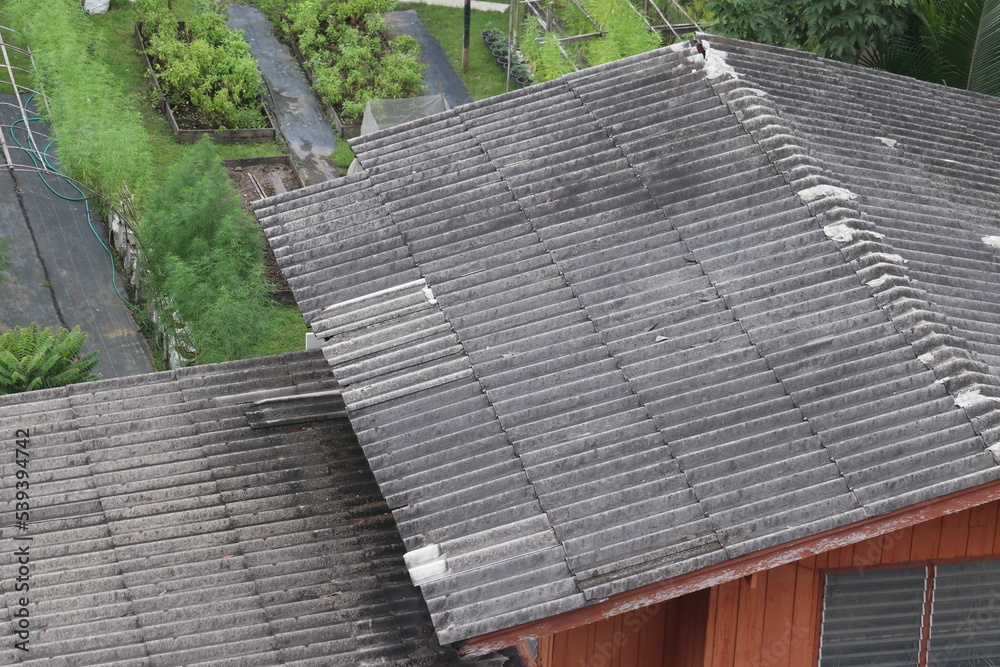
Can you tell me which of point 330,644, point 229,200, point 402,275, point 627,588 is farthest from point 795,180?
point 229,200

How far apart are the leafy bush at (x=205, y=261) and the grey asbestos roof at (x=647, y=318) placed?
16.6 ft

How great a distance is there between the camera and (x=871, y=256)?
27.2ft

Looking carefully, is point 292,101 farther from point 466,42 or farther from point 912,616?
point 912,616

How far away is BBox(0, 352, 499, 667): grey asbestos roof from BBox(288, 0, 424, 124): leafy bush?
14.4 meters

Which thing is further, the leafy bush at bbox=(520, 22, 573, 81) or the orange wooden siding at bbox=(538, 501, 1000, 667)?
the leafy bush at bbox=(520, 22, 573, 81)

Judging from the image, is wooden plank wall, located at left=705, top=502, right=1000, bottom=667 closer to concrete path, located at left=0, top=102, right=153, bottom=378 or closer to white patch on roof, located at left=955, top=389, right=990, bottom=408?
white patch on roof, located at left=955, top=389, right=990, bottom=408

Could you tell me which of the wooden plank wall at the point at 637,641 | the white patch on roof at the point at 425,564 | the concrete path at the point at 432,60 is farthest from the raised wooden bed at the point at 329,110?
the white patch on roof at the point at 425,564

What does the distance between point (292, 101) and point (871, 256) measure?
60.1ft

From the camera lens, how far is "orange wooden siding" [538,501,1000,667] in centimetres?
778

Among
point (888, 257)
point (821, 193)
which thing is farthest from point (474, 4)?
point (888, 257)

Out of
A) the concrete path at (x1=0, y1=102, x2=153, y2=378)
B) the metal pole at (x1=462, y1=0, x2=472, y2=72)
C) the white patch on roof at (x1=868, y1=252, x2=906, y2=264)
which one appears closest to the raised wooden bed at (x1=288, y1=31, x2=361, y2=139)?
the metal pole at (x1=462, y1=0, x2=472, y2=72)

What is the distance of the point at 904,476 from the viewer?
699cm

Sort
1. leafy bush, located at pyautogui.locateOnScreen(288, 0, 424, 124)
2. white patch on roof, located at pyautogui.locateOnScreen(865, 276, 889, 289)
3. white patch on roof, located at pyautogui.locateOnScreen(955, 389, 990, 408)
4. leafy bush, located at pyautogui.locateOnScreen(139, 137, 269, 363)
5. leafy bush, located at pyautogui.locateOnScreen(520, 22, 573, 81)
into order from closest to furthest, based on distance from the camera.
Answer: white patch on roof, located at pyautogui.locateOnScreen(955, 389, 990, 408) → white patch on roof, located at pyautogui.locateOnScreen(865, 276, 889, 289) → leafy bush, located at pyautogui.locateOnScreen(139, 137, 269, 363) → leafy bush, located at pyautogui.locateOnScreen(520, 22, 573, 81) → leafy bush, located at pyautogui.locateOnScreen(288, 0, 424, 124)

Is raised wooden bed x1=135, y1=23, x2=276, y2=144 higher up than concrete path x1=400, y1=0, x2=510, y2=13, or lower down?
lower down
